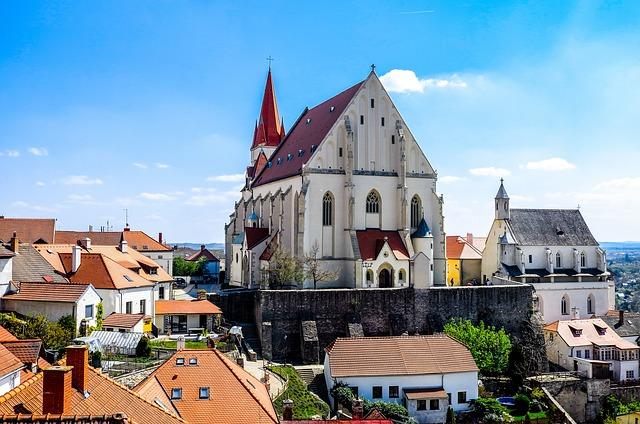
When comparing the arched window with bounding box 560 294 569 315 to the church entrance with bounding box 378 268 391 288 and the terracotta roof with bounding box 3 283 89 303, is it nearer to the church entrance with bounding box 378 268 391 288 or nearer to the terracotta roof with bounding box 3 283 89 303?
the church entrance with bounding box 378 268 391 288

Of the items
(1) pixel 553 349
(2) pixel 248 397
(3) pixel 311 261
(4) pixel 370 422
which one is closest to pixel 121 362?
(2) pixel 248 397

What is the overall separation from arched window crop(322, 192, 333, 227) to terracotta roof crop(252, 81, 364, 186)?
328 centimetres

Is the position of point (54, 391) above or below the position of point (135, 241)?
below

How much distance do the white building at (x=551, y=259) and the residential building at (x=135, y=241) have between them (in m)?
38.4

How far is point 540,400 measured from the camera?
155ft

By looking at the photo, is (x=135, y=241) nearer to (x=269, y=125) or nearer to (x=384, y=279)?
(x=269, y=125)

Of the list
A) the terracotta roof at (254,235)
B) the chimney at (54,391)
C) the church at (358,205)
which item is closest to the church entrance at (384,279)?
the church at (358,205)

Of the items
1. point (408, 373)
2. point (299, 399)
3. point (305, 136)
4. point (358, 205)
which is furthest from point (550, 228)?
point (299, 399)

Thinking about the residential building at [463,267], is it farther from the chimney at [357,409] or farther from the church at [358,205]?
the chimney at [357,409]

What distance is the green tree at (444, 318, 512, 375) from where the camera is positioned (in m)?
48.1

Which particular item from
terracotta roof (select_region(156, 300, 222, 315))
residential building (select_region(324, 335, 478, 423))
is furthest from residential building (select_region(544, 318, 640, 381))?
Result: terracotta roof (select_region(156, 300, 222, 315))

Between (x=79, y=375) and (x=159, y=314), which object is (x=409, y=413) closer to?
(x=159, y=314)

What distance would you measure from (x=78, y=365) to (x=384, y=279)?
40377 mm

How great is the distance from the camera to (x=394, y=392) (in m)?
40.7
